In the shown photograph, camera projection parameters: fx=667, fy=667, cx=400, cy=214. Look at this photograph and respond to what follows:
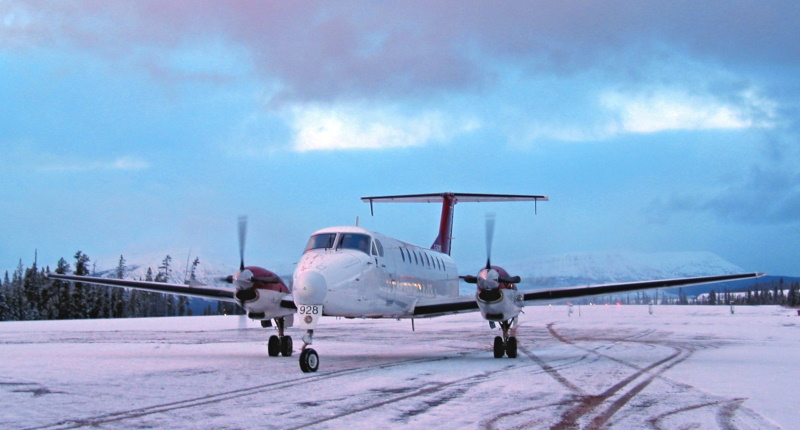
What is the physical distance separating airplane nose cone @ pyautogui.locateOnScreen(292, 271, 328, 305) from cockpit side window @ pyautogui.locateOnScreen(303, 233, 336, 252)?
194 cm

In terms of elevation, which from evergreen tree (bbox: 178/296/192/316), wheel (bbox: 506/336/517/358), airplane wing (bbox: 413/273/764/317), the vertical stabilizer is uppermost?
the vertical stabilizer

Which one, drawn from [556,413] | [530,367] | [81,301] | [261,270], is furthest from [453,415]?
[81,301]

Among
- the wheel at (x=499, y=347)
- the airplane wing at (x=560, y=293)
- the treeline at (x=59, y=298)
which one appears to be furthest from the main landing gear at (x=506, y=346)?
the treeline at (x=59, y=298)

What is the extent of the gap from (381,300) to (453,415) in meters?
8.12

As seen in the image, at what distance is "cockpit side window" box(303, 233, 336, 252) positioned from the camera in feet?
50.8

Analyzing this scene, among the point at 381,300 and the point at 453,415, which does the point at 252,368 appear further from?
the point at 453,415

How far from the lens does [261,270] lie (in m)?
16.8

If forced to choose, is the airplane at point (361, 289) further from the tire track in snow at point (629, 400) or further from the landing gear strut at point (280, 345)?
the tire track in snow at point (629, 400)

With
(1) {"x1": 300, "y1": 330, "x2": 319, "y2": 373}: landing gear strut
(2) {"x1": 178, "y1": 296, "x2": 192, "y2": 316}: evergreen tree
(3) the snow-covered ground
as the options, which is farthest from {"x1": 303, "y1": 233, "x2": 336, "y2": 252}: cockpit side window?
(2) {"x1": 178, "y1": 296, "x2": 192, "y2": 316}: evergreen tree

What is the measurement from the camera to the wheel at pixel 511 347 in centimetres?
1677

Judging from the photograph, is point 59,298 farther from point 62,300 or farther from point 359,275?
point 359,275

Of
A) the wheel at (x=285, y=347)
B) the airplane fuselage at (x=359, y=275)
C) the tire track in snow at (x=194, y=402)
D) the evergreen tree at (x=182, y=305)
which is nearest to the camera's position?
the tire track in snow at (x=194, y=402)

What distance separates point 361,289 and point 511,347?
4.42m

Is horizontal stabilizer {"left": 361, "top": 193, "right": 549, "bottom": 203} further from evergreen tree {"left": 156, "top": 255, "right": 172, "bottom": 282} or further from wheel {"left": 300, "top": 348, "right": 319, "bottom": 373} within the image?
evergreen tree {"left": 156, "top": 255, "right": 172, "bottom": 282}
